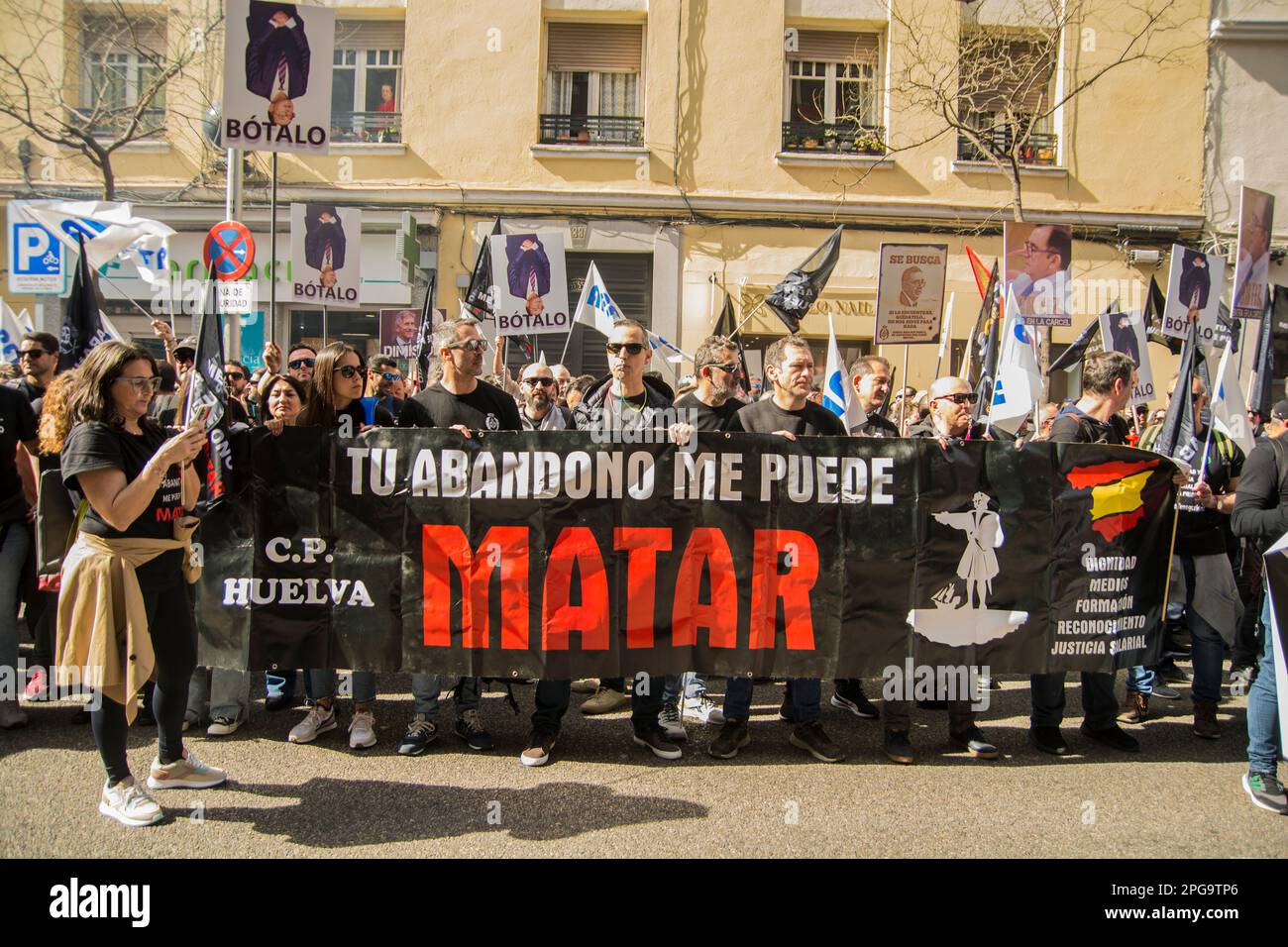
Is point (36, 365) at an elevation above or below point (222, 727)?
above

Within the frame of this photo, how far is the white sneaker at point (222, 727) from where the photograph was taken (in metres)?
5.14

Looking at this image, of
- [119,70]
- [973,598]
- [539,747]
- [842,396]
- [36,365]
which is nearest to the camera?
[539,747]

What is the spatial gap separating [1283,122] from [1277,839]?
15911mm

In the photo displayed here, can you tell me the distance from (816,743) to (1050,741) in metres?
1.29

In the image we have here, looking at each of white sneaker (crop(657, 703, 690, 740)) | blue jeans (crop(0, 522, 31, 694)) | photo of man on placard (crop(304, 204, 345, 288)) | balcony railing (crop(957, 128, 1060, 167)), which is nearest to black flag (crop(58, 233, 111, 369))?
blue jeans (crop(0, 522, 31, 694))

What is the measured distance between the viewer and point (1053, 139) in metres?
16.2

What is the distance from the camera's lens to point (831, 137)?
16.2m

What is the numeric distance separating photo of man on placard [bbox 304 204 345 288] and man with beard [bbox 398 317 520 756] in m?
5.58

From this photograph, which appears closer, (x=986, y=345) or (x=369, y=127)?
(x=986, y=345)

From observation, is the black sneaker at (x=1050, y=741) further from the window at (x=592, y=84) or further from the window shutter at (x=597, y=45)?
the window shutter at (x=597, y=45)

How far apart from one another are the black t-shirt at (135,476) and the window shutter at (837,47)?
48.0ft

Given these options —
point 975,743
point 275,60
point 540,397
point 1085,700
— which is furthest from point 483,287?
point 1085,700

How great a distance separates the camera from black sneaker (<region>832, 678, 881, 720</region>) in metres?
5.82

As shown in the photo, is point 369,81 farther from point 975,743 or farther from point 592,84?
point 975,743
